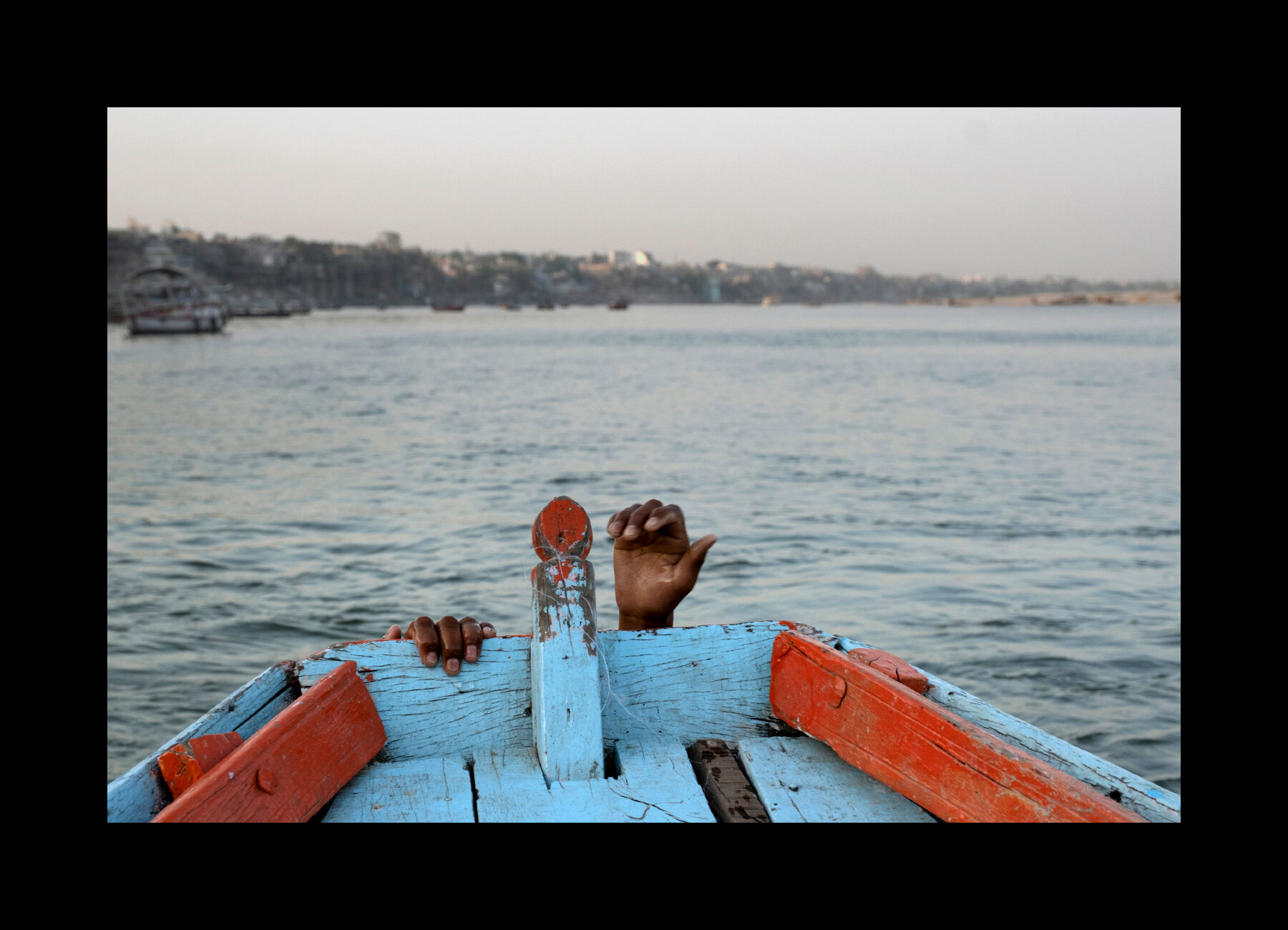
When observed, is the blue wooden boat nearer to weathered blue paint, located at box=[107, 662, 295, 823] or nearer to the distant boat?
weathered blue paint, located at box=[107, 662, 295, 823]

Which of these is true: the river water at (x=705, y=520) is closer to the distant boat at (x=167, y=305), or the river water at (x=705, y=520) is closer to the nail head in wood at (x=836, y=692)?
the nail head in wood at (x=836, y=692)

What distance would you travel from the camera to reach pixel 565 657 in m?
2.66

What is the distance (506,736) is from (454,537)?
27.4 ft

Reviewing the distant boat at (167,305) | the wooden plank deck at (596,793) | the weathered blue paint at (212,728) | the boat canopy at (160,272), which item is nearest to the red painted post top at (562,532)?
the wooden plank deck at (596,793)

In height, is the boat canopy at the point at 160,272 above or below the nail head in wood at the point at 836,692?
above

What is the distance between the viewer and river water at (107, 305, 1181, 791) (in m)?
7.17

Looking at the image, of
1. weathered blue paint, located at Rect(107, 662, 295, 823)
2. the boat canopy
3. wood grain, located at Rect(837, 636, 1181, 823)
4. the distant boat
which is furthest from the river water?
the boat canopy

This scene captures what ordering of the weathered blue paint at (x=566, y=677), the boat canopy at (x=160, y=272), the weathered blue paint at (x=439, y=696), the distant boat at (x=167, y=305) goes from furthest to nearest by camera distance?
the boat canopy at (x=160, y=272), the distant boat at (x=167, y=305), the weathered blue paint at (x=439, y=696), the weathered blue paint at (x=566, y=677)

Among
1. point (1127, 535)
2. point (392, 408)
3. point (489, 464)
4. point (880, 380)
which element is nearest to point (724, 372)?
point (880, 380)

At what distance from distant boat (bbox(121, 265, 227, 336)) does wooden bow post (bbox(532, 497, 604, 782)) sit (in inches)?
2717

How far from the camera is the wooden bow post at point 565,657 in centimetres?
264

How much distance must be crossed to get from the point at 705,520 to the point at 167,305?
64072 millimetres

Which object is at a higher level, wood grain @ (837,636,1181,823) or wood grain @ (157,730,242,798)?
wood grain @ (157,730,242,798)

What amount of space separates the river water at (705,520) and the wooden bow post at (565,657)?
Result: 2910 millimetres
